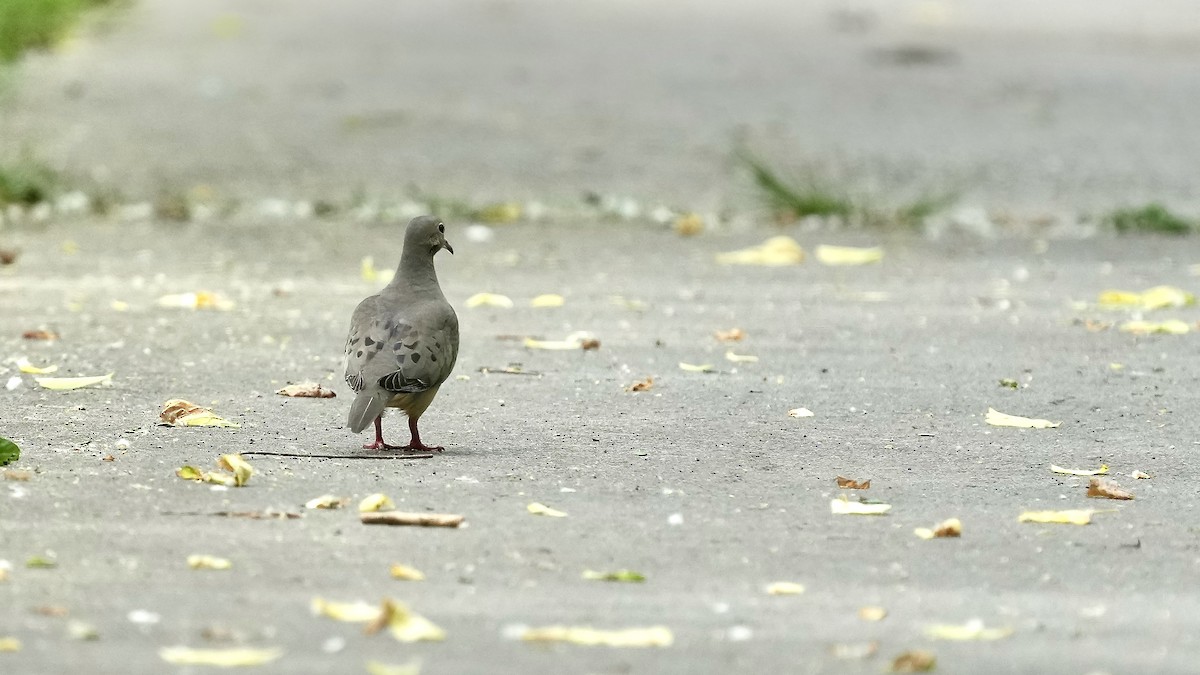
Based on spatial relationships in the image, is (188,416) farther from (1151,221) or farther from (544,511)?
(1151,221)

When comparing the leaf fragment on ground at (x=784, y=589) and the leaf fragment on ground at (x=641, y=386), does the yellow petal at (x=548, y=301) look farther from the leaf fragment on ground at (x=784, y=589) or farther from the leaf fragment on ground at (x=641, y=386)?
the leaf fragment on ground at (x=784, y=589)

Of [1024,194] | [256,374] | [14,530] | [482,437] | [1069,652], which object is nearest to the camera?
[1069,652]

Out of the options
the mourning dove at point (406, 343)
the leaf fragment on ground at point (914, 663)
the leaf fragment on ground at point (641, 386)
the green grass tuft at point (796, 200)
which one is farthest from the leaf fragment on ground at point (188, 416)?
the green grass tuft at point (796, 200)

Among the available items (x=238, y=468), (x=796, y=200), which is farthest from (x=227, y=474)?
(x=796, y=200)

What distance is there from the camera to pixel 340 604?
13.7ft

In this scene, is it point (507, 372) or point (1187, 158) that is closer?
point (507, 372)

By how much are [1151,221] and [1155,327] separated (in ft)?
8.15

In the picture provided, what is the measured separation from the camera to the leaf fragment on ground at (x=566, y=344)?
24.7 feet

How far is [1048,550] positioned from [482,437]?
6.34ft

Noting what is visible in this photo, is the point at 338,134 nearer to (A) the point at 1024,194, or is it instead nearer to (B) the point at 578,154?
(B) the point at 578,154

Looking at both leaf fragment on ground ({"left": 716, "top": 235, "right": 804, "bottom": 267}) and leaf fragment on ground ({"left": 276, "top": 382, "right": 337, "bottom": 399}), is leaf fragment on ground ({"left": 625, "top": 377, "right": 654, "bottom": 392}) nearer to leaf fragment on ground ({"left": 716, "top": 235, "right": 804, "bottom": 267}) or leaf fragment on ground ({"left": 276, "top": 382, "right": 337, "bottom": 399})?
leaf fragment on ground ({"left": 276, "top": 382, "right": 337, "bottom": 399})

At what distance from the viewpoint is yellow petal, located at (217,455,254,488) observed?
5.16 meters

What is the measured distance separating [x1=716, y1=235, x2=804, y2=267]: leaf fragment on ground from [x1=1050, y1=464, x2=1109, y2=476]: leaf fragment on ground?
13.3 feet

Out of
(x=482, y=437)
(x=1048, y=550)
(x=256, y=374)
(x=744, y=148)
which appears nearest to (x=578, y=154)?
(x=744, y=148)
